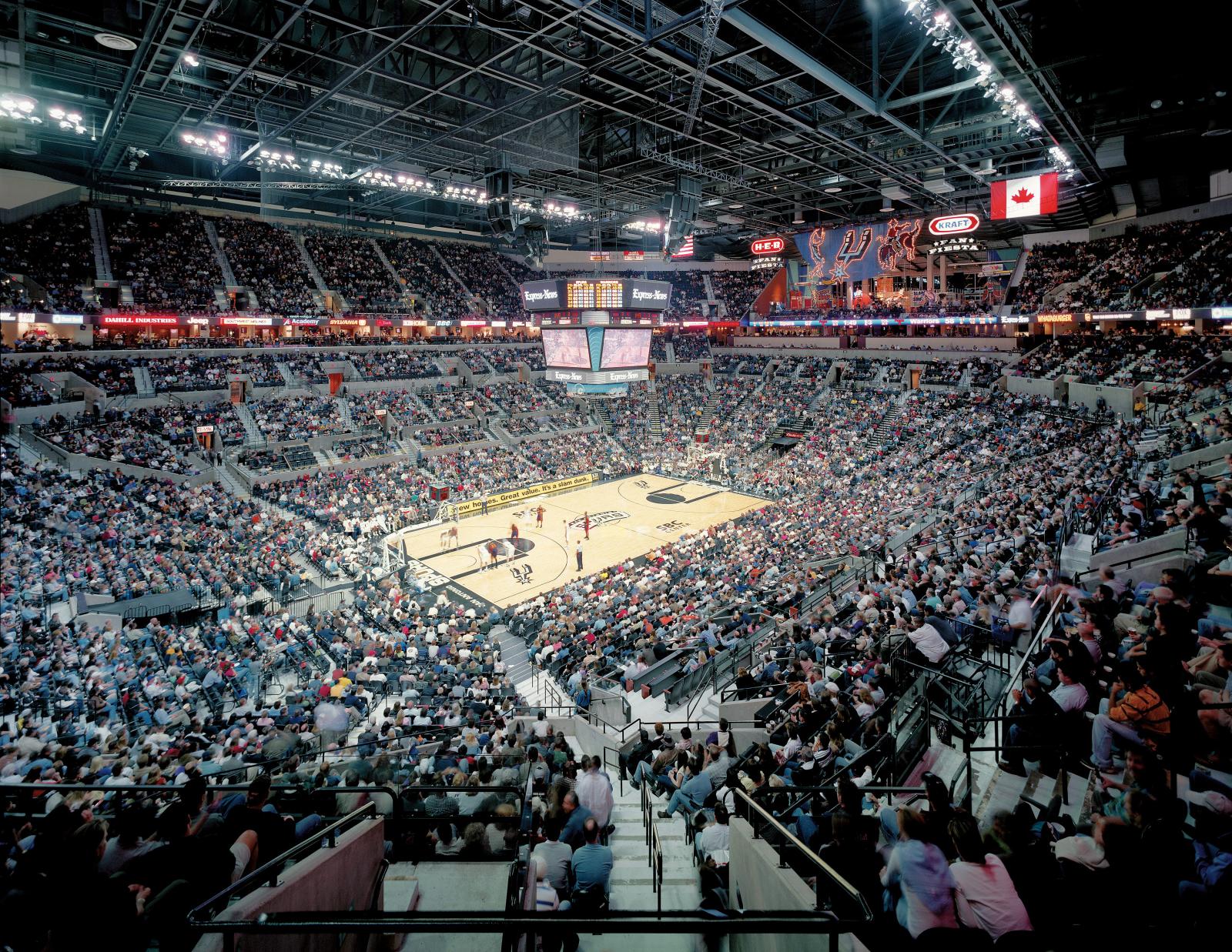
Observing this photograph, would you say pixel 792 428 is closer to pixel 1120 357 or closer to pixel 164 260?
pixel 1120 357

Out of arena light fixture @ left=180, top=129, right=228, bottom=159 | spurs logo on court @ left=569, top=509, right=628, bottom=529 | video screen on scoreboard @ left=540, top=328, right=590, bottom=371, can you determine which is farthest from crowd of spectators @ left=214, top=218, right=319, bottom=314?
spurs logo on court @ left=569, top=509, right=628, bottom=529

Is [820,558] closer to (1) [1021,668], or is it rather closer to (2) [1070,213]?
(1) [1021,668]

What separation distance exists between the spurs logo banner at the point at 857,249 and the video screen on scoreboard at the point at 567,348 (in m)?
19.7

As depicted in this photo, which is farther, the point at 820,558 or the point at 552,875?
the point at 820,558

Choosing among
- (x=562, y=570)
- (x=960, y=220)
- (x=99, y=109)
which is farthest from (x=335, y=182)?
(x=960, y=220)

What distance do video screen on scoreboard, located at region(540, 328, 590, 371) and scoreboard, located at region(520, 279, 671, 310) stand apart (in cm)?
102

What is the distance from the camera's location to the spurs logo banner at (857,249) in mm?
32969

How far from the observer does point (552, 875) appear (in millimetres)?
4688

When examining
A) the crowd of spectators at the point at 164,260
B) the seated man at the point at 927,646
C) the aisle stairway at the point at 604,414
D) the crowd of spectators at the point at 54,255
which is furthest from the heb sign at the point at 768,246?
the crowd of spectators at the point at 54,255

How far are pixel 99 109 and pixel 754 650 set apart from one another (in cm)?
3023

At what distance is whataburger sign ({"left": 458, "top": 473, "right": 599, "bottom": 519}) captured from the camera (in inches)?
1232

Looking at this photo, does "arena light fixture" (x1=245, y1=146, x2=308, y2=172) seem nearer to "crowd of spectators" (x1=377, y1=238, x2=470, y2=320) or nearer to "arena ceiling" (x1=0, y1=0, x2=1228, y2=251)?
"arena ceiling" (x1=0, y1=0, x2=1228, y2=251)

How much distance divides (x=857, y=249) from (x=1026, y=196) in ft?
48.1

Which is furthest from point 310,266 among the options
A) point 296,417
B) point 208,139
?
point 208,139
